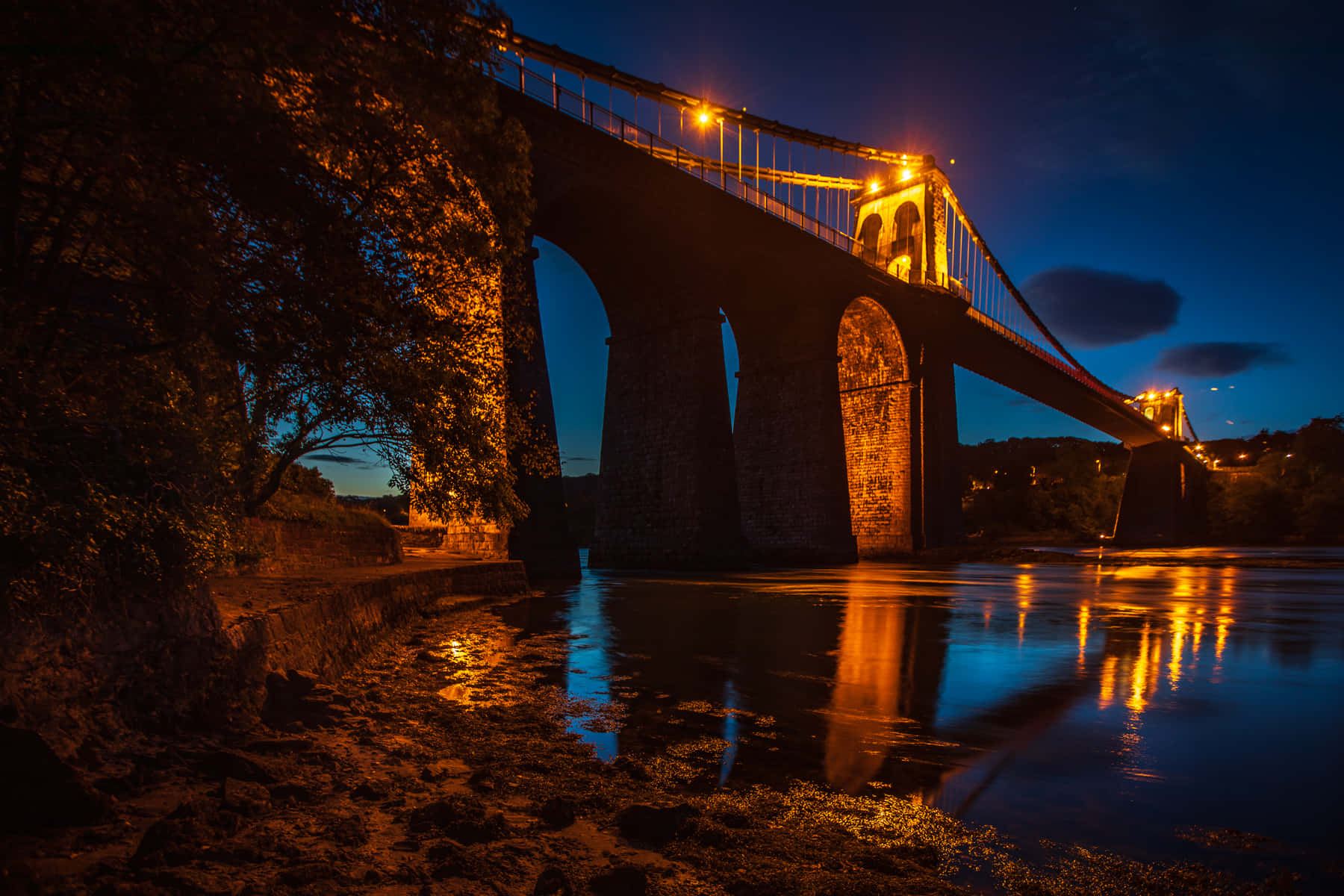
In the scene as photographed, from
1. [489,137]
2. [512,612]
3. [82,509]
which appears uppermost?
[489,137]

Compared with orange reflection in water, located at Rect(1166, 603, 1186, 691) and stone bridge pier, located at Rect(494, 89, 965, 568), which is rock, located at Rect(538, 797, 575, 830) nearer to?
orange reflection in water, located at Rect(1166, 603, 1186, 691)

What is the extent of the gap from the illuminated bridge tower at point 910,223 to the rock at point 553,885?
3988 cm

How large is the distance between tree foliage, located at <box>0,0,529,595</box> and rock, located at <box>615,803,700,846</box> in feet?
8.70

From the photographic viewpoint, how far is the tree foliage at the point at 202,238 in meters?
3.18

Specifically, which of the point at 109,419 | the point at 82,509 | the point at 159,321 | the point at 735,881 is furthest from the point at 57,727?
the point at 735,881

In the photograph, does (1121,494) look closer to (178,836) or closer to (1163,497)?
(1163,497)

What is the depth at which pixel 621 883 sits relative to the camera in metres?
2.54

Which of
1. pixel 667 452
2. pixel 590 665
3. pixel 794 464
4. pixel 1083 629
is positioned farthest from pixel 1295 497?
pixel 590 665

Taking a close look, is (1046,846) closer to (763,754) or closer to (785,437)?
(763,754)

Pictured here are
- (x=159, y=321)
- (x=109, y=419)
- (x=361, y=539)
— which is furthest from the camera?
(x=361, y=539)

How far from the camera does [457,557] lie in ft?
48.4

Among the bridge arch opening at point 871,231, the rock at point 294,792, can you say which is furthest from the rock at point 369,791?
the bridge arch opening at point 871,231

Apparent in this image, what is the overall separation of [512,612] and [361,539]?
2617mm

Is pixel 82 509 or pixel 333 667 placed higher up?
pixel 82 509
